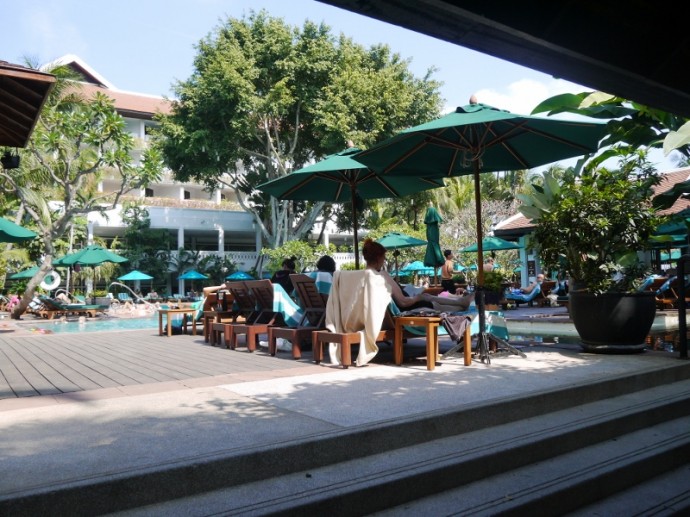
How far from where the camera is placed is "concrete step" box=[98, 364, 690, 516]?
106 inches

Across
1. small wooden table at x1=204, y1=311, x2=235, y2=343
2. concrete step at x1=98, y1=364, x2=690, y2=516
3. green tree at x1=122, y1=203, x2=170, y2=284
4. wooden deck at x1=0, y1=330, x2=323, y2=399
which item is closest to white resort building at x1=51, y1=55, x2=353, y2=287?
green tree at x1=122, y1=203, x2=170, y2=284

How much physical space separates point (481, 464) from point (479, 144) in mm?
3914

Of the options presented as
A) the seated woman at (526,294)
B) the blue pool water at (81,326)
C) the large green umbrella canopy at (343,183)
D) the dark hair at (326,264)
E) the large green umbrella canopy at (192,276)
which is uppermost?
the large green umbrella canopy at (343,183)

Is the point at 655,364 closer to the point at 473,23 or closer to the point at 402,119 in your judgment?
the point at 473,23

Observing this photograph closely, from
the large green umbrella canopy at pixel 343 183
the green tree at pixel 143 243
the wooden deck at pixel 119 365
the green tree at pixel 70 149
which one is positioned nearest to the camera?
the wooden deck at pixel 119 365

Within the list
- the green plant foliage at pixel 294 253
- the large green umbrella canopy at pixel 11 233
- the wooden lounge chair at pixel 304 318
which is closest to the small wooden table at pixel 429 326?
the wooden lounge chair at pixel 304 318

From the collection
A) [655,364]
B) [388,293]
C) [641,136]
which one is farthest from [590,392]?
[641,136]

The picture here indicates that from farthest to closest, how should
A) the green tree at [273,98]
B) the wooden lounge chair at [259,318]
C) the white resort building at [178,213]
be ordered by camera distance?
the white resort building at [178,213] < the green tree at [273,98] < the wooden lounge chair at [259,318]

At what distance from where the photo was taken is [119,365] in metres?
6.13

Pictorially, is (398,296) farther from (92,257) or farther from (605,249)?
(92,257)

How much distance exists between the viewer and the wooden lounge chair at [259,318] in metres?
7.00

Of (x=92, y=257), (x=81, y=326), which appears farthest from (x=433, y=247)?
(x=92, y=257)

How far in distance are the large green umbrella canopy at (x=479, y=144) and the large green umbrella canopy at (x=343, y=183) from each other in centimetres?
78

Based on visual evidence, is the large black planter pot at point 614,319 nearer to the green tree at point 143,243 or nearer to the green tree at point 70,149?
the green tree at point 70,149
